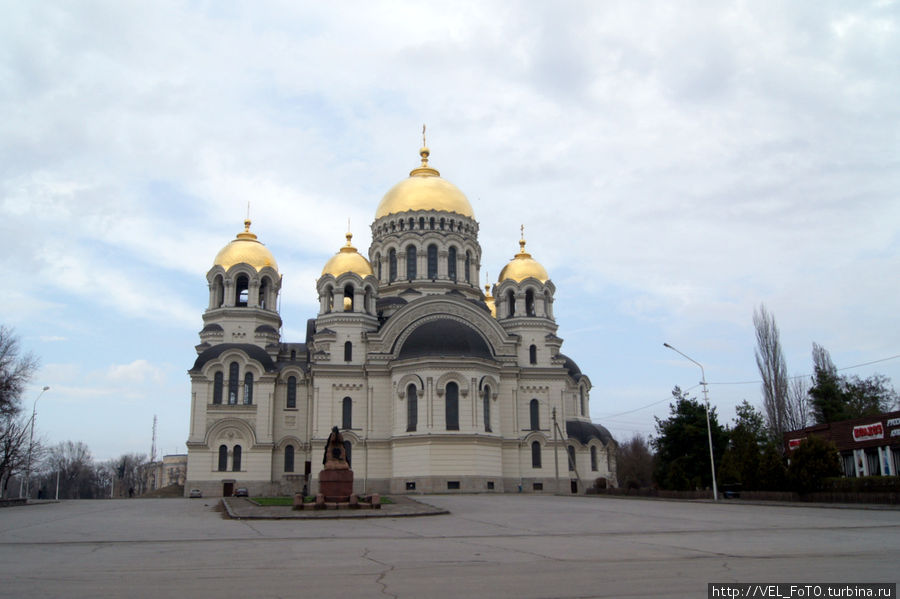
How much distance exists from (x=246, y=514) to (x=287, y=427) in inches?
1111

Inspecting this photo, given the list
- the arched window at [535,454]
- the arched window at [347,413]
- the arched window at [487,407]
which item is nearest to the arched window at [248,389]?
the arched window at [347,413]

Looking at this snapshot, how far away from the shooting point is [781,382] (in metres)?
60.0

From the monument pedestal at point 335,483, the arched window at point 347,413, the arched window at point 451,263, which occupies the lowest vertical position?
the monument pedestal at point 335,483

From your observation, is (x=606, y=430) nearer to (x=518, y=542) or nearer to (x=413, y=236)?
(x=413, y=236)

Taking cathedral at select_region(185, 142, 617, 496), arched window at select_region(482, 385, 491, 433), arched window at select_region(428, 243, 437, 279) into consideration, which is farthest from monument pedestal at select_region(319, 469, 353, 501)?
arched window at select_region(428, 243, 437, 279)

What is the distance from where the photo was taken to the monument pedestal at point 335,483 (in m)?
27.0

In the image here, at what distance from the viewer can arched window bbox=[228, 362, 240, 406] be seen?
163 ft

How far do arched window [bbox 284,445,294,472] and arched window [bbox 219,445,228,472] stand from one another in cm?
370

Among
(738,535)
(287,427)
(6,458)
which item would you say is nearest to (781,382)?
(287,427)

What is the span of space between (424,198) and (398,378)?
14.5 m

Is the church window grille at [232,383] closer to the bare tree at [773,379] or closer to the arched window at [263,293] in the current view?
the arched window at [263,293]

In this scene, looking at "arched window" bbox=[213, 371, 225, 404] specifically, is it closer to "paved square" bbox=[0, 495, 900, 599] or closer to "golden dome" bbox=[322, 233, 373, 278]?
"golden dome" bbox=[322, 233, 373, 278]

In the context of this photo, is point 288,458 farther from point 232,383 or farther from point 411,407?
point 411,407

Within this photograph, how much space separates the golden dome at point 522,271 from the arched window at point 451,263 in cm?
328
